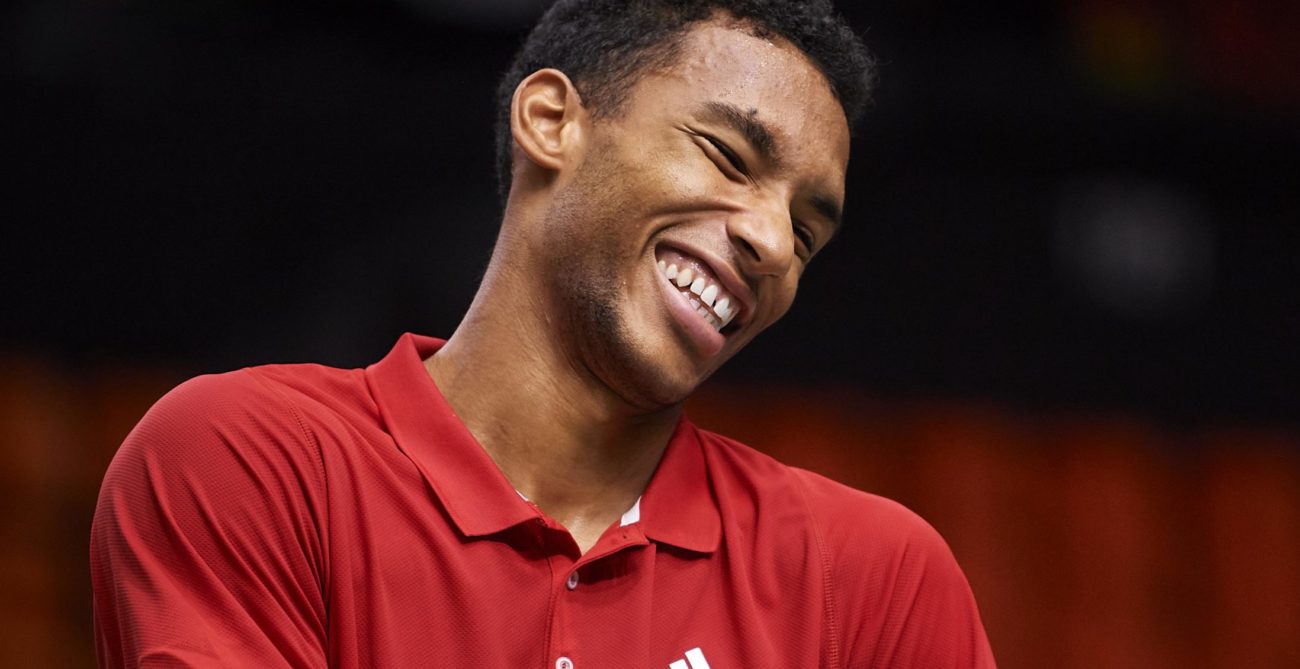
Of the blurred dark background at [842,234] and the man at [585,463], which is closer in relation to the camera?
the man at [585,463]

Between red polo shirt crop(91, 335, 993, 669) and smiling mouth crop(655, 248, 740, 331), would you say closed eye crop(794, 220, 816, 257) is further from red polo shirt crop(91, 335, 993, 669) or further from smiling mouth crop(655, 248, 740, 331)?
red polo shirt crop(91, 335, 993, 669)

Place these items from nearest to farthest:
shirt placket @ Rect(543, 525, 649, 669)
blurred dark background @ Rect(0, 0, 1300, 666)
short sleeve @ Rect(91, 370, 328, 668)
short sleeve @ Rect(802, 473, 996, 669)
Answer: short sleeve @ Rect(91, 370, 328, 668), shirt placket @ Rect(543, 525, 649, 669), short sleeve @ Rect(802, 473, 996, 669), blurred dark background @ Rect(0, 0, 1300, 666)

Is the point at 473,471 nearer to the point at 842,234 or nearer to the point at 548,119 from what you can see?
the point at 548,119

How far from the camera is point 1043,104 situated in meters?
3.99

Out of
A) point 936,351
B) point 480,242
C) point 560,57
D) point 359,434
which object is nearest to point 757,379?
point 936,351

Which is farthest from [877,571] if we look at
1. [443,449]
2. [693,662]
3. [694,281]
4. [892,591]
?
[443,449]

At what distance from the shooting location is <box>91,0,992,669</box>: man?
3.99 ft

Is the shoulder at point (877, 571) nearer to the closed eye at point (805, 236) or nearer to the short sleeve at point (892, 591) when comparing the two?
the short sleeve at point (892, 591)

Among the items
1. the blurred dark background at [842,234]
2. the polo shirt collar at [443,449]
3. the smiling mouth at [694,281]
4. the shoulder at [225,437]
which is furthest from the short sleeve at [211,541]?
the blurred dark background at [842,234]

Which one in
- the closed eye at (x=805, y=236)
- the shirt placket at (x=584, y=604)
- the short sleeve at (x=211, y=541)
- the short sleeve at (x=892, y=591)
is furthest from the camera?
the closed eye at (x=805, y=236)

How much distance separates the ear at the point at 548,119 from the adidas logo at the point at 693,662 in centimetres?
51

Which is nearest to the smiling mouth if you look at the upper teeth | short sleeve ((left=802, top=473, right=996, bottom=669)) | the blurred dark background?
the upper teeth

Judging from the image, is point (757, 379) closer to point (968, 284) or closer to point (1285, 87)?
point (968, 284)

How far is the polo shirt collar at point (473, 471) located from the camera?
1.32 metres
